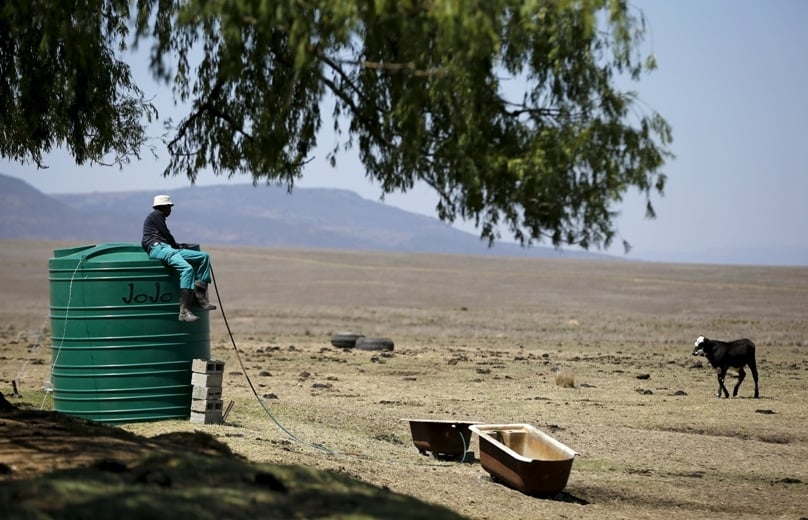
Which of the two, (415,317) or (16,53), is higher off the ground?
(16,53)

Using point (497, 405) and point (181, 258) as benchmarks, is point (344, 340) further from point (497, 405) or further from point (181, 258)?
point (181, 258)

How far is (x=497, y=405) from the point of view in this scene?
65.9ft

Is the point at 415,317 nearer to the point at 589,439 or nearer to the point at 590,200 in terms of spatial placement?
the point at 589,439

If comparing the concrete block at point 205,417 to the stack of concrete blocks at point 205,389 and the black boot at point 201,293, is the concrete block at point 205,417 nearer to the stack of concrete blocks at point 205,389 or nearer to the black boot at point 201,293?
the stack of concrete blocks at point 205,389

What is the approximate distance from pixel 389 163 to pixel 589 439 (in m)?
8.31

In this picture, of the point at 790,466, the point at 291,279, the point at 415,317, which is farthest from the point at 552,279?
the point at 790,466

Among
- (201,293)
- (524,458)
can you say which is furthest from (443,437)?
(201,293)

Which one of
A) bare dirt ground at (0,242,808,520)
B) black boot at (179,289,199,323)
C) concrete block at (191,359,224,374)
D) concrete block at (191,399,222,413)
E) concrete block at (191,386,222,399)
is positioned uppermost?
black boot at (179,289,199,323)

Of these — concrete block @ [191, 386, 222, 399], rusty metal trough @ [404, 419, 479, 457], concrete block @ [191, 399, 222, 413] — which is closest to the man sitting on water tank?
concrete block @ [191, 386, 222, 399]

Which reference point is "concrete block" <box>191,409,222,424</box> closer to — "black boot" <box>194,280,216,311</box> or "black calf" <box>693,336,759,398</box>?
"black boot" <box>194,280,216,311</box>

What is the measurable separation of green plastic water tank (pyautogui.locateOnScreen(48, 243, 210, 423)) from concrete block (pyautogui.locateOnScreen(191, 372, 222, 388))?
16 cm

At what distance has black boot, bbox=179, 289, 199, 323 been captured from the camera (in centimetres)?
1405

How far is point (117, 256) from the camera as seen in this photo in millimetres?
14148

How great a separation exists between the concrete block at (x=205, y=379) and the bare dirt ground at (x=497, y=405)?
547 millimetres
